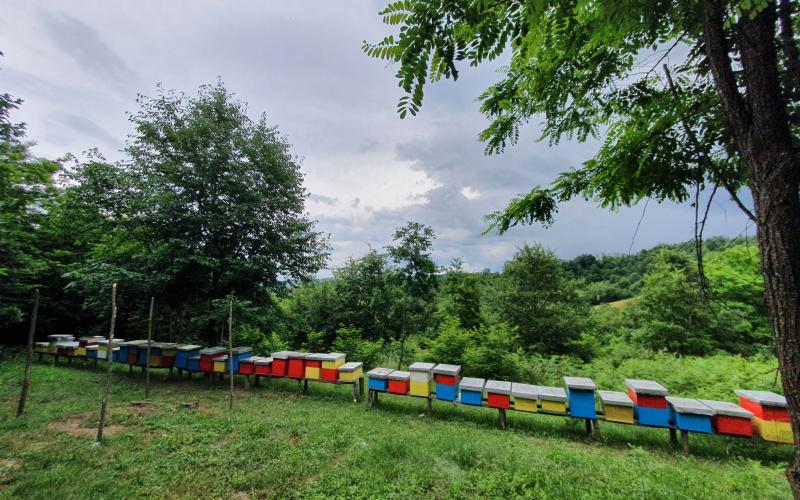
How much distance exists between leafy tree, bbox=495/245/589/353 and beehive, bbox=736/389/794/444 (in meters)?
9.07

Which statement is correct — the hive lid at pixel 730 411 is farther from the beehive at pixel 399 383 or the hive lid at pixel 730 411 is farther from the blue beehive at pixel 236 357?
the blue beehive at pixel 236 357

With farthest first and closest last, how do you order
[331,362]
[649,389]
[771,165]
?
[331,362] → [649,389] → [771,165]

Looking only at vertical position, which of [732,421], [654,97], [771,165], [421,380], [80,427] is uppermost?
[654,97]

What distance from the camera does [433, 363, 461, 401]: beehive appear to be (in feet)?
21.3

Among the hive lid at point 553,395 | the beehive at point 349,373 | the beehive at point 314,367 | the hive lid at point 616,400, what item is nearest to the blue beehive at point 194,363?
the beehive at point 314,367

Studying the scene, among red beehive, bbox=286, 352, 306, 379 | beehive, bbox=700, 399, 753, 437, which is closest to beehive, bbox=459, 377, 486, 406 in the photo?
beehive, bbox=700, 399, 753, 437

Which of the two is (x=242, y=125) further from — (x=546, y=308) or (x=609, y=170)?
(x=546, y=308)

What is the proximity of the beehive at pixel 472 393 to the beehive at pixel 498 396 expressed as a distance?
0.50ft

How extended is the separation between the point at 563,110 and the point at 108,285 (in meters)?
9.95

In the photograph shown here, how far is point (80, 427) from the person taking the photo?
18.6ft

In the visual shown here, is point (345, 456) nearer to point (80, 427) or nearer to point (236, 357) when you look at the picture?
point (80, 427)

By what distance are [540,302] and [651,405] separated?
9453 mm

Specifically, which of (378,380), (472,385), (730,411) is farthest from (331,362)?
(730,411)

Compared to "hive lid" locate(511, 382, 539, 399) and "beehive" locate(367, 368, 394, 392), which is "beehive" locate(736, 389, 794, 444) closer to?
"hive lid" locate(511, 382, 539, 399)
